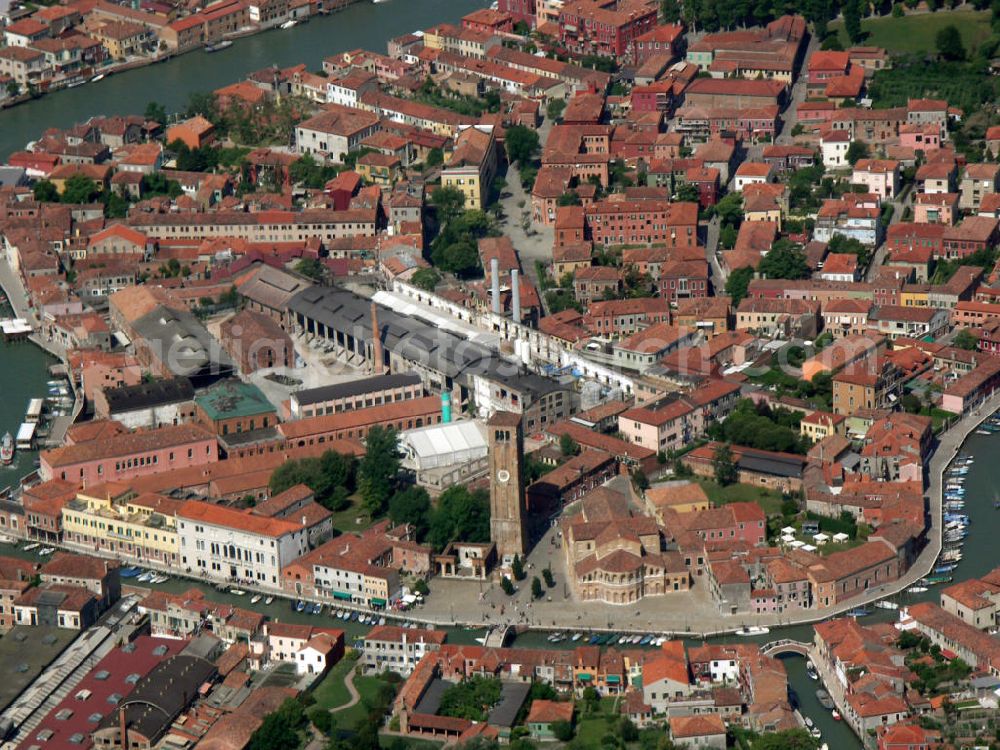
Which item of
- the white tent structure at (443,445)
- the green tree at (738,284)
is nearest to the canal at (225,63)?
the green tree at (738,284)

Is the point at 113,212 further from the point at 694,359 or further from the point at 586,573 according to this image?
the point at 586,573

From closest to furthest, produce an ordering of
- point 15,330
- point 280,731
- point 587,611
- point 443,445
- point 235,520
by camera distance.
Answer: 1. point 280,731
2. point 587,611
3. point 235,520
4. point 443,445
5. point 15,330

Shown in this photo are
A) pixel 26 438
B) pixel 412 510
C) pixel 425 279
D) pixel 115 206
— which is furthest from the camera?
pixel 115 206

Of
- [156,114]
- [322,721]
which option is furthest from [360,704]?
[156,114]

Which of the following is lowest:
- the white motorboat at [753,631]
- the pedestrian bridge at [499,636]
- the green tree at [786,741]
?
the pedestrian bridge at [499,636]

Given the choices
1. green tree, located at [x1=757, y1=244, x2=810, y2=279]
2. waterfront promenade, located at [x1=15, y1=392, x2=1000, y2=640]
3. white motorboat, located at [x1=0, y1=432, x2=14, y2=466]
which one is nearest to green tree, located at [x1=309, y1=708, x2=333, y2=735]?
waterfront promenade, located at [x1=15, y1=392, x2=1000, y2=640]

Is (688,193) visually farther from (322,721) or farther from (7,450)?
(322,721)

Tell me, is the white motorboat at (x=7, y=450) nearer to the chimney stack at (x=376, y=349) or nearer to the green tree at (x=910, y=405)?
the chimney stack at (x=376, y=349)
